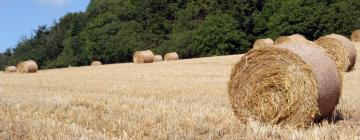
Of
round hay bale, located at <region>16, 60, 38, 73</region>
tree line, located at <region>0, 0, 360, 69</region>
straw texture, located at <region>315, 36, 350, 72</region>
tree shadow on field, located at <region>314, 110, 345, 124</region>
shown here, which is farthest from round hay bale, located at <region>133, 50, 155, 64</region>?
tree shadow on field, located at <region>314, 110, 345, 124</region>

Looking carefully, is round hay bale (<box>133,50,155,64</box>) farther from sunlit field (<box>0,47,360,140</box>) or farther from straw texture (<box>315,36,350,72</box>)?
sunlit field (<box>0,47,360,140</box>)

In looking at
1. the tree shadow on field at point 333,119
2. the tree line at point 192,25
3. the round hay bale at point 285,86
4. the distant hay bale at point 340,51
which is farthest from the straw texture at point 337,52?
the tree line at point 192,25

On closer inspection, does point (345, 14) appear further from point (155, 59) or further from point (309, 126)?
point (309, 126)

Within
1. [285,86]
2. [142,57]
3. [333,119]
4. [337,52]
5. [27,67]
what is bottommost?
[333,119]

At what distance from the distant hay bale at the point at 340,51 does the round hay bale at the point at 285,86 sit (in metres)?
11.7

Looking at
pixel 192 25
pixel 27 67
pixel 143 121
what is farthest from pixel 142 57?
pixel 143 121

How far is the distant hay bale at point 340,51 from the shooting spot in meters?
20.1

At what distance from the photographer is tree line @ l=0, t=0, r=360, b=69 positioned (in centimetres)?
4981

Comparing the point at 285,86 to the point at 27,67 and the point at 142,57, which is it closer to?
the point at 27,67

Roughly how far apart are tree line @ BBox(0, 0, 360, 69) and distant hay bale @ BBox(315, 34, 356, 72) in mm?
27952

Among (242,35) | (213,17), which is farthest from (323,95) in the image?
(213,17)

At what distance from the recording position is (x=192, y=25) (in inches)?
2421

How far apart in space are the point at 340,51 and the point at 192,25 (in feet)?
137

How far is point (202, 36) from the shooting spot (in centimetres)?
5603
